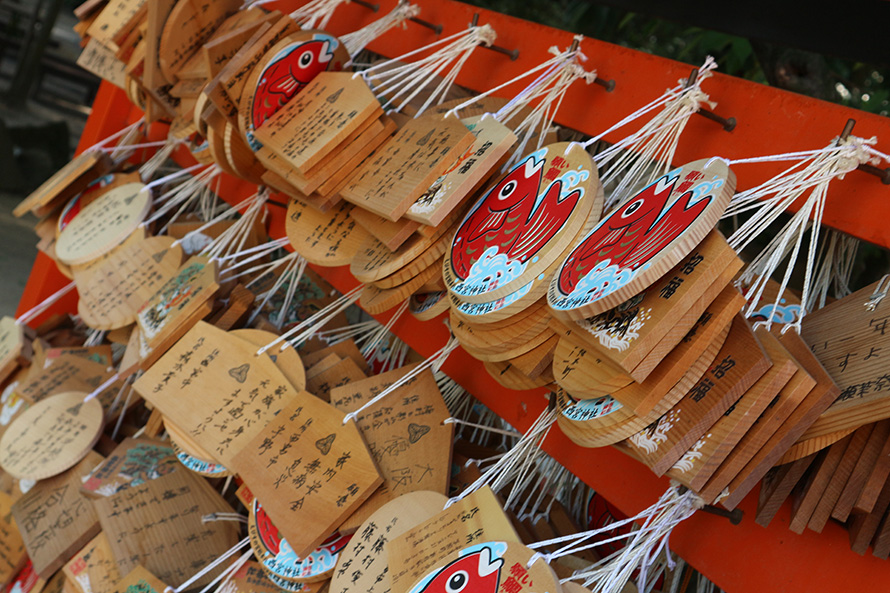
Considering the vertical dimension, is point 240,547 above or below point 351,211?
below

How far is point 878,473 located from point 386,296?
0.67 m

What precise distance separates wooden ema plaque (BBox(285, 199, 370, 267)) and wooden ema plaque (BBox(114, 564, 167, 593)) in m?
0.67

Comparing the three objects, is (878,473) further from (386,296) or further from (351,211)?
(351,211)

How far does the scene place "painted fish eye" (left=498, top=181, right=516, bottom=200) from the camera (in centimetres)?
98

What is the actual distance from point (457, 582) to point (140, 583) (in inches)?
32.1

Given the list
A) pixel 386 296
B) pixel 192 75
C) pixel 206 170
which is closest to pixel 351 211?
pixel 386 296

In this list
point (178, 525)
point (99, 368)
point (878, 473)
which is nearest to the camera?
point (878, 473)

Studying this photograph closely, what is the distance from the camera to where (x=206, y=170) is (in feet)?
6.43

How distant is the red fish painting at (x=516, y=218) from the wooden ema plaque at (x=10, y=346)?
1.64 meters

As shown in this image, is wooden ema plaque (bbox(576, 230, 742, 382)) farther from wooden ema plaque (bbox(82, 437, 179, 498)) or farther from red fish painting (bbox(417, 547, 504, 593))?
wooden ema plaque (bbox(82, 437, 179, 498))

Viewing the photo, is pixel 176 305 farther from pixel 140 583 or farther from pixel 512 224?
pixel 512 224

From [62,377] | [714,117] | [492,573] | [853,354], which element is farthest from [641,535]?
[62,377]

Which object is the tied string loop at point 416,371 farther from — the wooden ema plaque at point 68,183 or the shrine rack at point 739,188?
the wooden ema plaque at point 68,183

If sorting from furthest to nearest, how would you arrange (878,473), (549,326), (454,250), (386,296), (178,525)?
Answer: (178,525)
(386,296)
(454,250)
(549,326)
(878,473)
